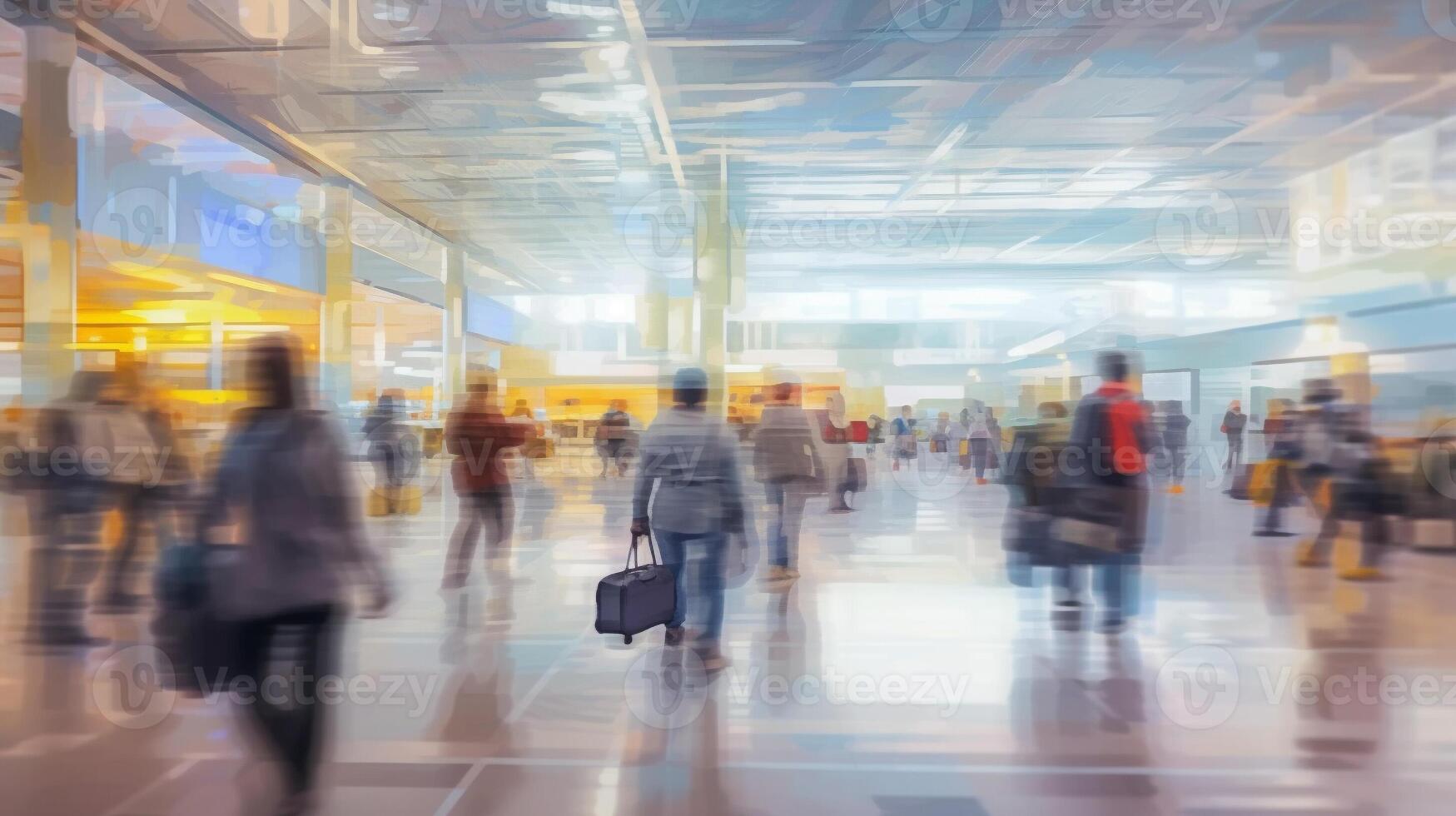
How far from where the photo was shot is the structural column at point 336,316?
736 inches

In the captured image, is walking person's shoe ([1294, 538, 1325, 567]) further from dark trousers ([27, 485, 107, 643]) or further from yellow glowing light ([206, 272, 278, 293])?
yellow glowing light ([206, 272, 278, 293])

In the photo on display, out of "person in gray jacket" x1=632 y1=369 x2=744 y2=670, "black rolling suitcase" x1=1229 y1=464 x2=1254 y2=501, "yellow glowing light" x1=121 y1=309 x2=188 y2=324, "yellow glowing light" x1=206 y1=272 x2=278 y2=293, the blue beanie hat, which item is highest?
"yellow glowing light" x1=206 y1=272 x2=278 y2=293

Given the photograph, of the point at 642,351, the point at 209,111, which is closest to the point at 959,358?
the point at 642,351

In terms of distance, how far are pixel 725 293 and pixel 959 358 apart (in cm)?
1420

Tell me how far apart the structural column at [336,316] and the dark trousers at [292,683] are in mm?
16375

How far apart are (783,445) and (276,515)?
5.34 meters

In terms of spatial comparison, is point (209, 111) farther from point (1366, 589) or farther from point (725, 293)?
point (1366, 589)

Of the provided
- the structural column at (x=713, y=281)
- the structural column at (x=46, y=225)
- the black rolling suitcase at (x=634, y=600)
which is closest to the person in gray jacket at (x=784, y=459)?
the black rolling suitcase at (x=634, y=600)

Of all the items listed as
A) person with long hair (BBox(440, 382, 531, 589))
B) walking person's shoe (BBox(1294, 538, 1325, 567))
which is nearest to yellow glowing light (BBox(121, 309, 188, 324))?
person with long hair (BBox(440, 382, 531, 589))

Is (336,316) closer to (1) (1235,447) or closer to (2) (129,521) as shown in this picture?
(2) (129,521)

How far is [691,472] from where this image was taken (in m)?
5.03

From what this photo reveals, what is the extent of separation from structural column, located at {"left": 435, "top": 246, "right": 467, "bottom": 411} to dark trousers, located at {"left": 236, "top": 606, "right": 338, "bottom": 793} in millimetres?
22786

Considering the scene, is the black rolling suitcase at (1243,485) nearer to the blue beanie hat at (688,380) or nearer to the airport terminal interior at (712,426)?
the airport terminal interior at (712,426)

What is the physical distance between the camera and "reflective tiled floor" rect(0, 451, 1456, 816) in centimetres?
357
